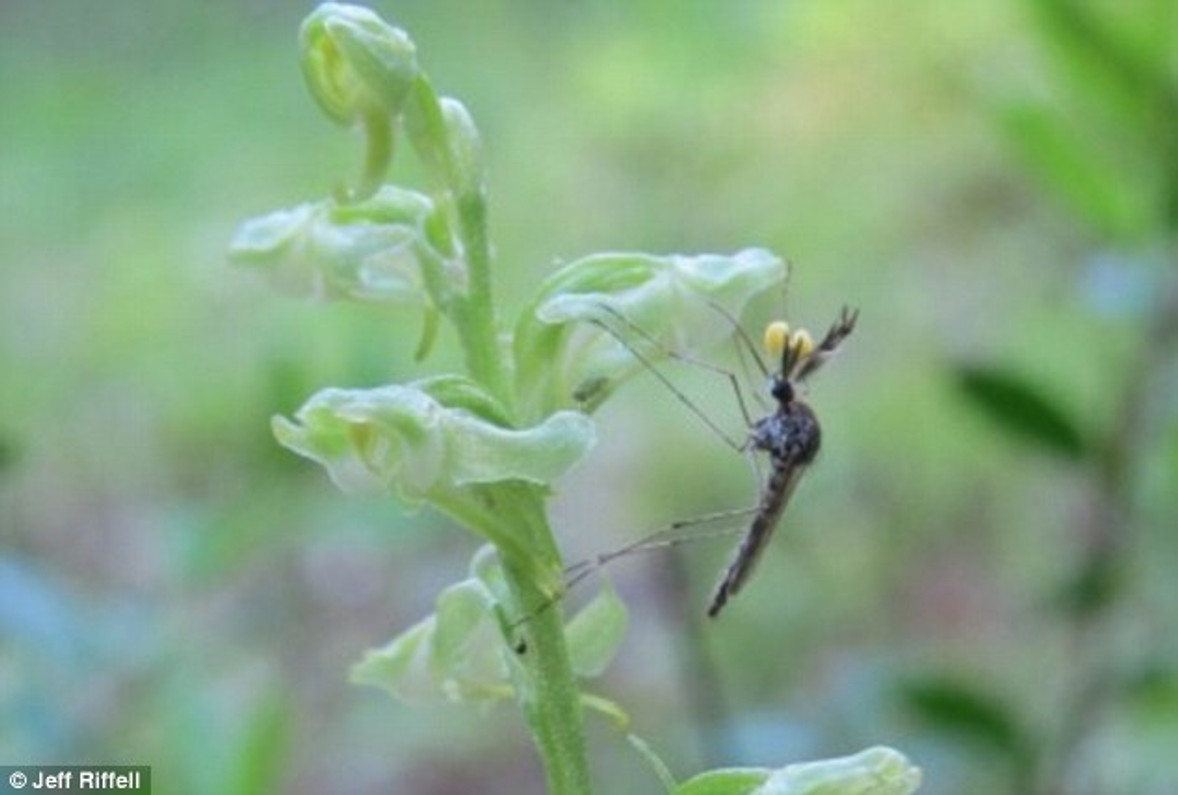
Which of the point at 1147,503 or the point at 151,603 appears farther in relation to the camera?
the point at 1147,503

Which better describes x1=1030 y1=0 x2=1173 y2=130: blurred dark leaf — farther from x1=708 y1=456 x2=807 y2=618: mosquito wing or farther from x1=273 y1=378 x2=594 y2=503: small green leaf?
x1=273 y1=378 x2=594 y2=503: small green leaf

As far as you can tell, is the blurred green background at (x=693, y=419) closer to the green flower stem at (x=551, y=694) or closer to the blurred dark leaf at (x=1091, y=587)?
the blurred dark leaf at (x=1091, y=587)

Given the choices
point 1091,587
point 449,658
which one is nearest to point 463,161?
point 449,658

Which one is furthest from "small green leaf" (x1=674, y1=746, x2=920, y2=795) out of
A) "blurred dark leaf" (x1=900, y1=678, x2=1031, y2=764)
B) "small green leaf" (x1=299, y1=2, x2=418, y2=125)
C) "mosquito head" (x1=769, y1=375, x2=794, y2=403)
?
"blurred dark leaf" (x1=900, y1=678, x2=1031, y2=764)

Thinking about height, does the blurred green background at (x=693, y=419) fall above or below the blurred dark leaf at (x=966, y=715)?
above

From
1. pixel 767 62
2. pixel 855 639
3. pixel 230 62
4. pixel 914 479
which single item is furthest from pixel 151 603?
pixel 230 62

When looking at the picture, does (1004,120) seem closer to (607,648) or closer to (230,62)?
(607,648)

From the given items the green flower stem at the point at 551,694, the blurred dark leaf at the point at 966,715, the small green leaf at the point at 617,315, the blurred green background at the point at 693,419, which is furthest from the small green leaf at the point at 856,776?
the blurred dark leaf at the point at 966,715
